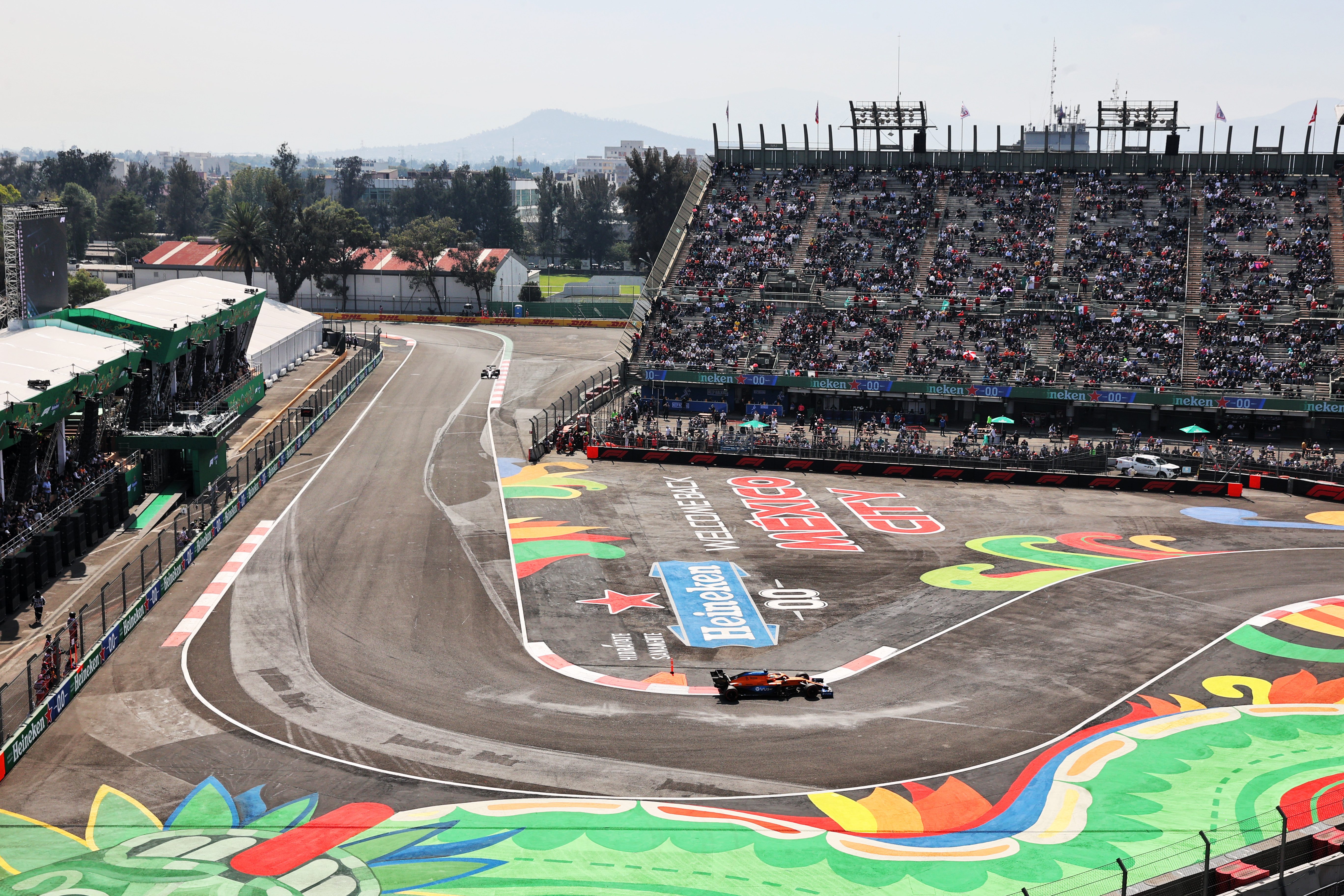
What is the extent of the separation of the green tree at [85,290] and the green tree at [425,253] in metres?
28.9

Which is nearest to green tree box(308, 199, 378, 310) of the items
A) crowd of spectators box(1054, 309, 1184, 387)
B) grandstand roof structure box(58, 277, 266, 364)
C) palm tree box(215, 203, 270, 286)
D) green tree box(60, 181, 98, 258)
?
palm tree box(215, 203, 270, 286)

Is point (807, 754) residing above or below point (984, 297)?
below

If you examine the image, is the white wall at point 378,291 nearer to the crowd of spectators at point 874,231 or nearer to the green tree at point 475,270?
the green tree at point 475,270

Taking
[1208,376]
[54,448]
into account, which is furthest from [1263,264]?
[54,448]

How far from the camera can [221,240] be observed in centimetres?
10306

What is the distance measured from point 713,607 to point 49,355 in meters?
27.8

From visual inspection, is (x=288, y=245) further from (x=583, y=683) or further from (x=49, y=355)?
(x=583, y=683)

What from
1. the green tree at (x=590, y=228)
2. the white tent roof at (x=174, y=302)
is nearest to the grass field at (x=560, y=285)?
the green tree at (x=590, y=228)

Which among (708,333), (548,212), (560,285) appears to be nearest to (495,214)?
(548,212)

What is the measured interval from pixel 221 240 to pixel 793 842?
93.2m

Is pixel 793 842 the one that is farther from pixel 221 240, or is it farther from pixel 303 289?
pixel 303 289

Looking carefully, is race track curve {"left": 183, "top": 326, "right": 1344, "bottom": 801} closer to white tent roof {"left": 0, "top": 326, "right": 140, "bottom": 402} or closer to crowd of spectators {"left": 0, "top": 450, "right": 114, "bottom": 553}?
crowd of spectators {"left": 0, "top": 450, "right": 114, "bottom": 553}

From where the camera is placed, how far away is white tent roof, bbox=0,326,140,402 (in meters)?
40.6

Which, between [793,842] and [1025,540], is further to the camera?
[1025,540]
